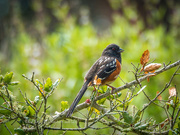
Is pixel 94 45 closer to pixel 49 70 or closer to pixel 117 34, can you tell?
pixel 117 34

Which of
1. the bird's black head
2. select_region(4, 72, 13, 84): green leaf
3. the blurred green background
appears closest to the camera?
select_region(4, 72, 13, 84): green leaf

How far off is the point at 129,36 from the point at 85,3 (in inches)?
123

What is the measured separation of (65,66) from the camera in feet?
11.1

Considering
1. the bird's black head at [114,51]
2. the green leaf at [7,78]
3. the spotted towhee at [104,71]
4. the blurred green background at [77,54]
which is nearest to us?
the green leaf at [7,78]

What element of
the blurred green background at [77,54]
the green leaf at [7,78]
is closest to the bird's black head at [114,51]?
the blurred green background at [77,54]

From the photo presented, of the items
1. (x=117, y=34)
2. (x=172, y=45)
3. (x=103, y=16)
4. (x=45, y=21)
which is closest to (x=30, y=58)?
(x=45, y=21)

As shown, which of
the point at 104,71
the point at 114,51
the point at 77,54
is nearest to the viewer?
the point at 104,71

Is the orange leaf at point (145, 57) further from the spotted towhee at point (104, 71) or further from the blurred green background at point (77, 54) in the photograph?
the blurred green background at point (77, 54)

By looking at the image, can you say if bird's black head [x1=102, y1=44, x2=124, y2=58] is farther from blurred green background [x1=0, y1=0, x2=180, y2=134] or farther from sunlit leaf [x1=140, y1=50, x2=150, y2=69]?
sunlit leaf [x1=140, y1=50, x2=150, y2=69]

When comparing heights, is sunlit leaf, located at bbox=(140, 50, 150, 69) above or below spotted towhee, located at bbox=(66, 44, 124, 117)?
below

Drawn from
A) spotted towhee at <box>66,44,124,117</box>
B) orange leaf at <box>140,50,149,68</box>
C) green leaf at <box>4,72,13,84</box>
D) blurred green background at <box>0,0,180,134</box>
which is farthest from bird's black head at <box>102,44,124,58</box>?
green leaf at <box>4,72,13,84</box>

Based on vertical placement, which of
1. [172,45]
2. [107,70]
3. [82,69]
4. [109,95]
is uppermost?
[172,45]

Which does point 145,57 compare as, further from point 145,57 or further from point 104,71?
point 104,71

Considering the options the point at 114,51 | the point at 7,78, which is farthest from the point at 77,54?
the point at 7,78
